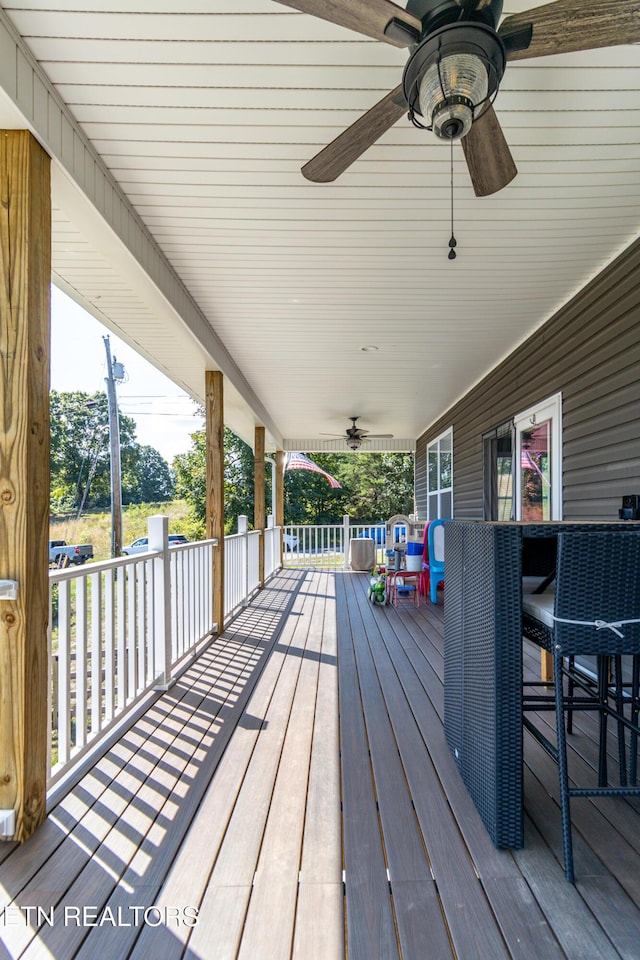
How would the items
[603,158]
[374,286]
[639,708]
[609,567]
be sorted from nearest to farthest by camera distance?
1. [609,567]
2. [639,708]
3. [603,158]
4. [374,286]

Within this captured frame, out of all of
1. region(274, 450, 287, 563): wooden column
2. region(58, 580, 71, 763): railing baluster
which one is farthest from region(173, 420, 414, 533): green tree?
A: region(58, 580, 71, 763): railing baluster

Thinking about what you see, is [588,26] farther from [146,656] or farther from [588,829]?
[146,656]

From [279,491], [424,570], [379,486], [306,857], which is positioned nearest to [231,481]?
[379,486]

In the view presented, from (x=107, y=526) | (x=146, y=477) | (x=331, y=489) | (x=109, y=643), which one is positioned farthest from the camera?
(x=146, y=477)

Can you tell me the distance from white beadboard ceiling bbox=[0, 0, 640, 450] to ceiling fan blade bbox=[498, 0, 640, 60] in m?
0.47

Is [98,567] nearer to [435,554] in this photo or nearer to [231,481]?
[435,554]

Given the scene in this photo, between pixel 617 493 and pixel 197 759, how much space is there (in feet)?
8.96

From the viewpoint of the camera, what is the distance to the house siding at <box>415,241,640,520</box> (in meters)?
3.02

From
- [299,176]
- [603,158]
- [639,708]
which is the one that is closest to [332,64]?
[299,176]

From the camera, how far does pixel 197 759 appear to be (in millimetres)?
2385

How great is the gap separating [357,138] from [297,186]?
0.87 meters

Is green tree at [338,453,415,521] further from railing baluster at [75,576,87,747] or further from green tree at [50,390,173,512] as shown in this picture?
railing baluster at [75,576,87,747]

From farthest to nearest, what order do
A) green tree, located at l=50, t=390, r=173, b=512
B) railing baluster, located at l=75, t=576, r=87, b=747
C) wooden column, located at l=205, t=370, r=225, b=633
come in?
green tree, located at l=50, t=390, r=173, b=512 < wooden column, located at l=205, t=370, r=225, b=633 < railing baluster, located at l=75, t=576, r=87, b=747

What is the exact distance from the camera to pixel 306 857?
5.55 ft
